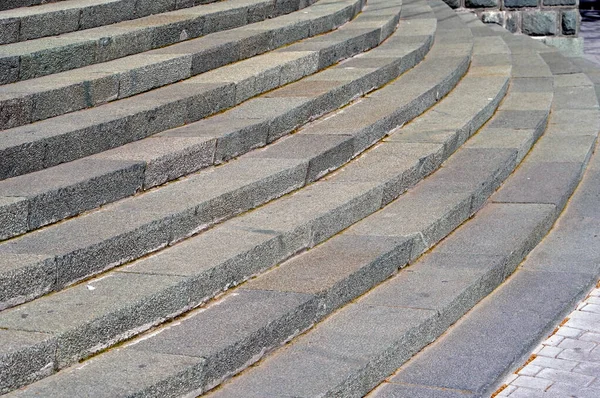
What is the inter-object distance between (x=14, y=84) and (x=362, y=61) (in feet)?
9.06

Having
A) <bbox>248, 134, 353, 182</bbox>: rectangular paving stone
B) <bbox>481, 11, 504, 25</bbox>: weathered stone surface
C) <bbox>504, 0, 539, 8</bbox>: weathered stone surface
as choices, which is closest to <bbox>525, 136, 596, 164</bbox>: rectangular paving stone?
<bbox>248, 134, 353, 182</bbox>: rectangular paving stone

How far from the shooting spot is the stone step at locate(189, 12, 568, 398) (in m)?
3.93

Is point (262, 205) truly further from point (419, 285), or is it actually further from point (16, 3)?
point (16, 3)

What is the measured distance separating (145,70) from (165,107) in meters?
0.55

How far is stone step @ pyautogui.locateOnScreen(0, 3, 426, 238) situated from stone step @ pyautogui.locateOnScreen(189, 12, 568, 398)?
0.86m

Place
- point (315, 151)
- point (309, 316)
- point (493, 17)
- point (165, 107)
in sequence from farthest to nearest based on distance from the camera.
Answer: point (493, 17), point (165, 107), point (315, 151), point (309, 316)

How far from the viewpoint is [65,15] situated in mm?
6941

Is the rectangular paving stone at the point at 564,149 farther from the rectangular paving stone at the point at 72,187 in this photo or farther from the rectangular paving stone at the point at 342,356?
the rectangular paving stone at the point at 72,187

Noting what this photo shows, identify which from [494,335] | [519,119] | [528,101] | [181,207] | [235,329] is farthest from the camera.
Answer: [528,101]

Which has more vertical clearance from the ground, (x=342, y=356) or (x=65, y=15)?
(x=65, y=15)

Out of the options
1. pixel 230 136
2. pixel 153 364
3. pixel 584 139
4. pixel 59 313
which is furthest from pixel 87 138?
pixel 584 139

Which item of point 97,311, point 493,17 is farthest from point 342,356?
point 493,17

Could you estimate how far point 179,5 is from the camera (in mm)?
7902

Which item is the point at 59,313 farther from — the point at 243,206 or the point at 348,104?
the point at 348,104
